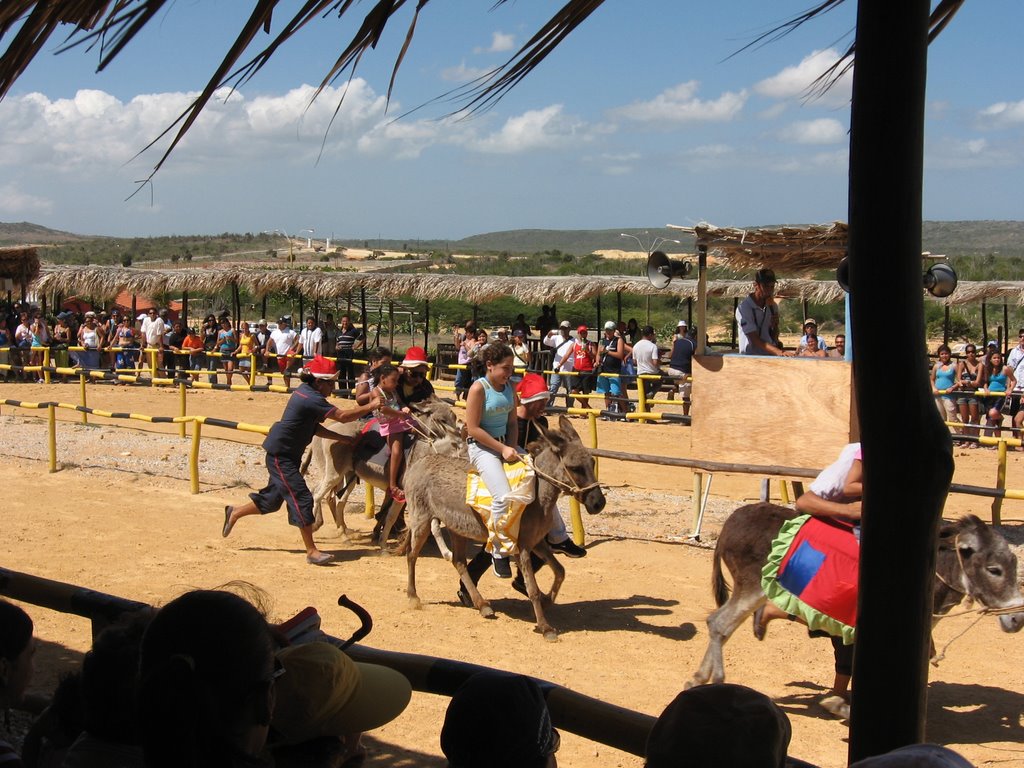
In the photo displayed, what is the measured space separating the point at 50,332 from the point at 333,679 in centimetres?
2893

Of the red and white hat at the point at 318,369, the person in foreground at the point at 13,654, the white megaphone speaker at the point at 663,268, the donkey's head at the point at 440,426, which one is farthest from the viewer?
the white megaphone speaker at the point at 663,268

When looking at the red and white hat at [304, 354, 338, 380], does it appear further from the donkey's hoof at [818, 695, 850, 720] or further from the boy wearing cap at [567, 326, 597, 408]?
the boy wearing cap at [567, 326, 597, 408]

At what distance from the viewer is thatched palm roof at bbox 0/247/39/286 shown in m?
29.0

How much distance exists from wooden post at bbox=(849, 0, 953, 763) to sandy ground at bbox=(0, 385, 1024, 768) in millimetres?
1917

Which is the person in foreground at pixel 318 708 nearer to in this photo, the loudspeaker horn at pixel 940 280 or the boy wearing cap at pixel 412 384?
the loudspeaker horn at pixel 940 280

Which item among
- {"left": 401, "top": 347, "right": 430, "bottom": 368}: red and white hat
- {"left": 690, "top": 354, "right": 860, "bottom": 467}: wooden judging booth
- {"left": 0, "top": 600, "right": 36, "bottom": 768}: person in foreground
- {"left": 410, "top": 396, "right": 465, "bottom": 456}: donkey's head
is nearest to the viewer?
{"left": 0, "top": 600, "right": 36, "bottom": 768}: person in foreground

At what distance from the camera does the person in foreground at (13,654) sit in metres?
3.03

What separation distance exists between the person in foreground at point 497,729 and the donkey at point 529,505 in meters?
5.83

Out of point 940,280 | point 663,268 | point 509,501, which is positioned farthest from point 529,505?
point 940,280

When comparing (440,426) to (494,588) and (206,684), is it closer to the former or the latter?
(494,588)

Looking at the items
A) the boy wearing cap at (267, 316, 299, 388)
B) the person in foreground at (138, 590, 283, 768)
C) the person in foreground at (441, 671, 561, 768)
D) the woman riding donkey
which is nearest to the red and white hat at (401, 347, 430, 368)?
the woman riding donkey

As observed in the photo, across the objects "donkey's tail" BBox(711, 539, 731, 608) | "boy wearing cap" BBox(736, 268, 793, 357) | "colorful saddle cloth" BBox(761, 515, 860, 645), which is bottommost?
"donkey's tail" BBox(711, 539, 731, 608)

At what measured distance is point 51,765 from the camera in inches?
108

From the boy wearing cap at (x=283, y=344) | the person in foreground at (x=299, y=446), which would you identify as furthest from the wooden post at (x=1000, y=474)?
the boy wearing cap at (x=283, y=344)
